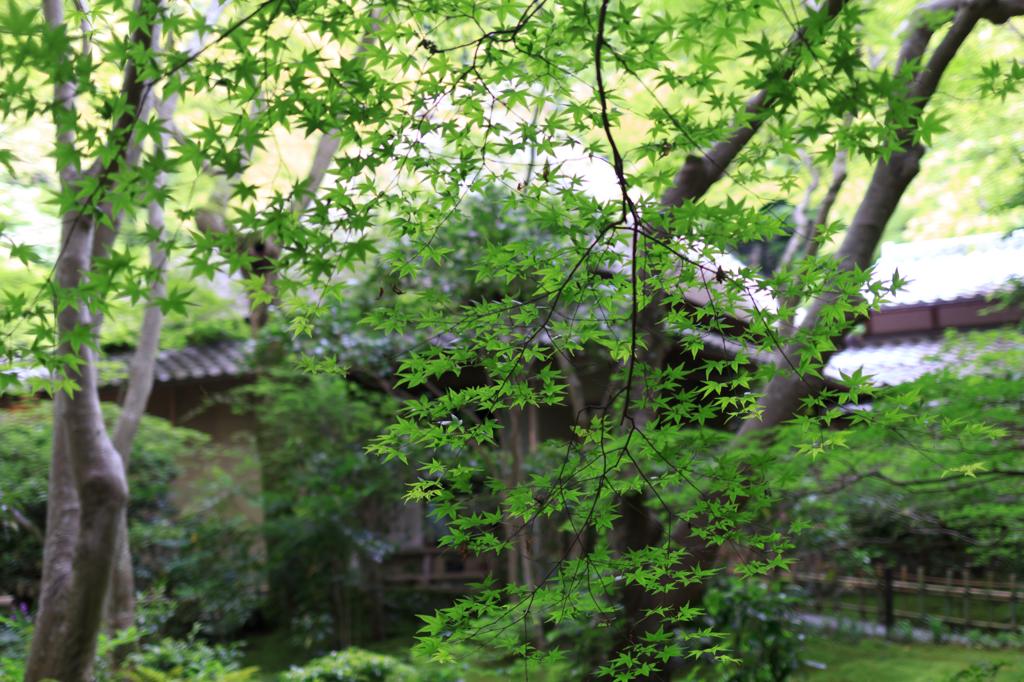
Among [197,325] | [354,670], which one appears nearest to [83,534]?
[354,670]

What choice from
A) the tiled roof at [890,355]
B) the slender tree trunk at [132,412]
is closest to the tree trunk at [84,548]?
the slender tree trunk at [132,412]

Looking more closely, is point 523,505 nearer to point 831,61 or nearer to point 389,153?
point 389,153

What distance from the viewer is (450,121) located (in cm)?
229

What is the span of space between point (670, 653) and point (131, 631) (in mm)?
5157

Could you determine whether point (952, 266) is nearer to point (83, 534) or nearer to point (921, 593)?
point (921, 593)

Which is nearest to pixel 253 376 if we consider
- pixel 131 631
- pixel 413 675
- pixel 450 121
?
pixel 131 631

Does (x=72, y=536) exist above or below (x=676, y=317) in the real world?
below

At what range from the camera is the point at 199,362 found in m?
9.93

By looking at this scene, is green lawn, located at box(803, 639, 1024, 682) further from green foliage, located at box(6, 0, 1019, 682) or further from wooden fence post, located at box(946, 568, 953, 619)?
green foliage, located at box(6, 0, 1019, 682)

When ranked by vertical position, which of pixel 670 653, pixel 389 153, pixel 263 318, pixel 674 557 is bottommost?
pixel 670 653

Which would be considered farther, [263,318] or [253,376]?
[253,376]

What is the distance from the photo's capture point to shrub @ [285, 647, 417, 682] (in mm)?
5367

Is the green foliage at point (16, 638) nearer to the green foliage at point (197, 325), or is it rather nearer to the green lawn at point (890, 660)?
the green foliage at point (197, 325)

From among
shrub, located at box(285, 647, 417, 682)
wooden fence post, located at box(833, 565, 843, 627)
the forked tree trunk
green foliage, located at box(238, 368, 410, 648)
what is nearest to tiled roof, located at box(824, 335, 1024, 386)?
wooden fence post, located at box(833, 565, 843, 627)
